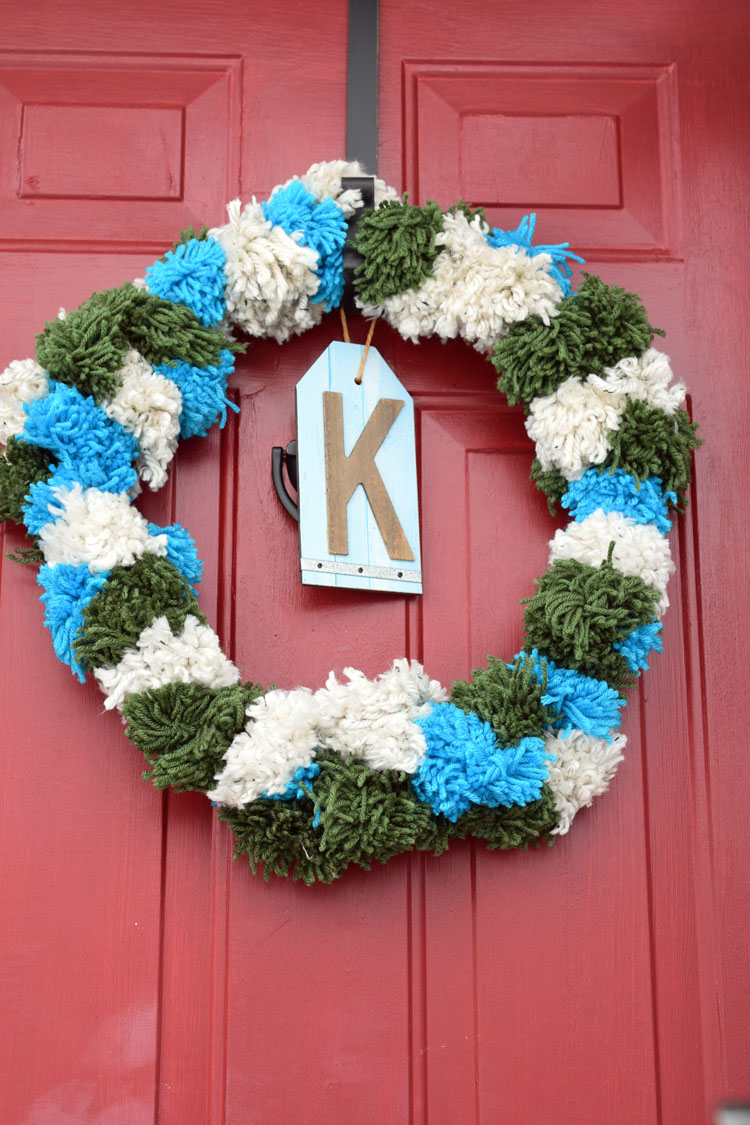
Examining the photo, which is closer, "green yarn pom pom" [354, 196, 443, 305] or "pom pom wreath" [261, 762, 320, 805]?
"pom pom wreath" [261, 762, 320, 805]

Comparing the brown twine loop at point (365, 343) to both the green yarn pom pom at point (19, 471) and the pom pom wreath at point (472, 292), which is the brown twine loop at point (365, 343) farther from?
the green yarn pom pom at point (19, 471)

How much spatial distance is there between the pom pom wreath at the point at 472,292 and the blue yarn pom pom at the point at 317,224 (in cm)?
9

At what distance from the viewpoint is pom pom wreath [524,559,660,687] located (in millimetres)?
1562

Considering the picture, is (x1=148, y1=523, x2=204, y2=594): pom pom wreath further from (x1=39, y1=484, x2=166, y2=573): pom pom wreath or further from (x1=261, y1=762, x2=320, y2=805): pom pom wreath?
(x1=261, y1=762, x2=320, y2=805): pom pom wreath

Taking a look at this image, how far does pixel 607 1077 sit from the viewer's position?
1581mm

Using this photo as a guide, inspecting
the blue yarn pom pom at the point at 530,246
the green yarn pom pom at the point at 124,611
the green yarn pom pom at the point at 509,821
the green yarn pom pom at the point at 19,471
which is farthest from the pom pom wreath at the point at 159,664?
the blue yarn pom pom at the point at 530,246

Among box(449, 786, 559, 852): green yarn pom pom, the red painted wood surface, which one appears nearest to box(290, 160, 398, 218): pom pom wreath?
the red painted wood surface

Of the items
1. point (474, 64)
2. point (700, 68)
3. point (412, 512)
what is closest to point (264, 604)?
point (412, 512)

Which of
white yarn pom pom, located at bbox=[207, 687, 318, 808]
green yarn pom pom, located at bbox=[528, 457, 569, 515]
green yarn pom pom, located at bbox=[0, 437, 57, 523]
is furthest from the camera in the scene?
green yarn pom pom, located at bbox=[528, 457, 569, 515]

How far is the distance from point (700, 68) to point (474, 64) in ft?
1.19

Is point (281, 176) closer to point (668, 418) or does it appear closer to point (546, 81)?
point (546, 81)

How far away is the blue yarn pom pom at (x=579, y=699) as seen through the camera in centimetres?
157

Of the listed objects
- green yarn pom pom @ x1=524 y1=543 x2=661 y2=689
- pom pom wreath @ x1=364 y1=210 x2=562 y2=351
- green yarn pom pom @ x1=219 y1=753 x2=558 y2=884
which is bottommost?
green yarn pom pom @ x1=219 y1=753 x2=558 y2=884

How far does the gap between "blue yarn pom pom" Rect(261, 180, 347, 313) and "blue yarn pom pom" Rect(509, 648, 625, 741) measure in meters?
0.61
